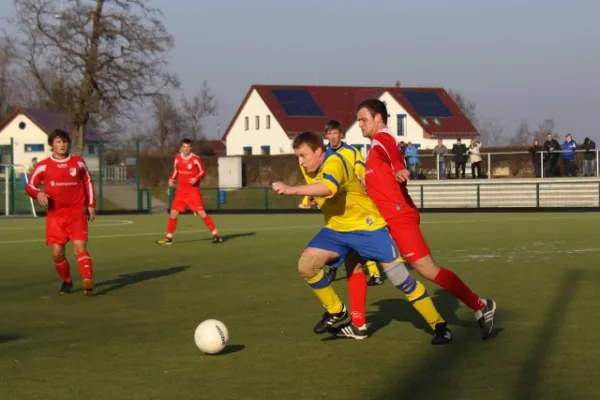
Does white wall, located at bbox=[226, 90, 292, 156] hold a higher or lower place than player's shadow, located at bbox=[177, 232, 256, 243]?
higher

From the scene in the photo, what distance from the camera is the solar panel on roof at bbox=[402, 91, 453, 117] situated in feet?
285

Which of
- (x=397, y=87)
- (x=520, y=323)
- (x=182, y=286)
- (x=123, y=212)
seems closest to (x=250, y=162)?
(x=123, y=212)

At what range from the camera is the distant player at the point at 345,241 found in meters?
8.14

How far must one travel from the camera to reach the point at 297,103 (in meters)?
86.2

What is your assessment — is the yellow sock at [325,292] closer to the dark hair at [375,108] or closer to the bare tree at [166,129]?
the dark hair at [375,108]

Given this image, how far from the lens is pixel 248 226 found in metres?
27.8

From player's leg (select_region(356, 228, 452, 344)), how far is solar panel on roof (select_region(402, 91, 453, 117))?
78.7m

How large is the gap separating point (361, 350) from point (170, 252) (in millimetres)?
11148

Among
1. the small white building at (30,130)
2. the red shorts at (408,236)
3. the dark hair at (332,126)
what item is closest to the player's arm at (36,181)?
the dark hair at (332,126)

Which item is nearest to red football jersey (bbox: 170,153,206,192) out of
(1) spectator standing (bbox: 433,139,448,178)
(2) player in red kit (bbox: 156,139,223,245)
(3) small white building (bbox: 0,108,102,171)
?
(2) player in red kit (bbox: 156,139,223,245)

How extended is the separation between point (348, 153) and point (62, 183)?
12.9 feet

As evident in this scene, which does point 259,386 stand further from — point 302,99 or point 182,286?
point 302,99

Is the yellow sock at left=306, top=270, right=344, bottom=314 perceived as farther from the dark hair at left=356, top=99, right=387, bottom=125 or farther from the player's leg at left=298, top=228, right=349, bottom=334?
the dark hair at left=356, top=99, right=387, bottom=125

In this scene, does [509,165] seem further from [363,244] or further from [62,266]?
[363,244]
